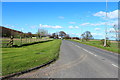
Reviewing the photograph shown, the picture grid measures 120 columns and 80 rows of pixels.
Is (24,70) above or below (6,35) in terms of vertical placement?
below

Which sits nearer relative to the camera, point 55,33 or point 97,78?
point 97,78

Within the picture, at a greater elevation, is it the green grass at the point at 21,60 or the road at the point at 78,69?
the green grass at the point at 21,60

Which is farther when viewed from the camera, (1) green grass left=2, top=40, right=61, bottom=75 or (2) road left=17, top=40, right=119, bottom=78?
(1) green grass left=2, top=40, right=61, bottom=75

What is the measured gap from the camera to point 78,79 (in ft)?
19.0

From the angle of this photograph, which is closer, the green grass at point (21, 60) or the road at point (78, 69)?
the road at point (78, 69)

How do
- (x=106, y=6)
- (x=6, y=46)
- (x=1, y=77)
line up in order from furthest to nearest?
(x=106, y=6) → (x=6, y=46) → (x=1, y=77)

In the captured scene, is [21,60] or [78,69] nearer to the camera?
[78,69]

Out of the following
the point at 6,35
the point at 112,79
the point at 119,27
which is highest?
the point at 119,27

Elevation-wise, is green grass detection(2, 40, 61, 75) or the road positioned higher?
green grass detection(2, 40, 61, 75)

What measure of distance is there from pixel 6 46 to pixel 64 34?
153 metres

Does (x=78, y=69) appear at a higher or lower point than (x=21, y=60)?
lower

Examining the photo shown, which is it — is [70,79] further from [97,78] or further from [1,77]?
[1,77]

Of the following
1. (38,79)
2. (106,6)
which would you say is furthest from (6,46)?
(106,6)

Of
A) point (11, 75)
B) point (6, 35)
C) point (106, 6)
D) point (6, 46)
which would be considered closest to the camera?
point (11, 75)
